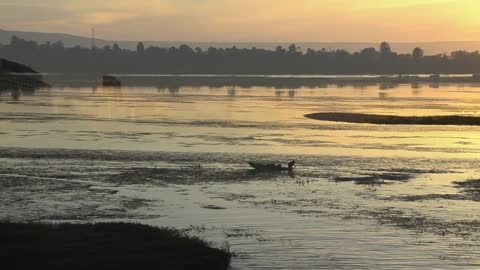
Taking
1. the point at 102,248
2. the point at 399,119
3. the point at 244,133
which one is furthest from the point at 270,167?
the point at 399,119

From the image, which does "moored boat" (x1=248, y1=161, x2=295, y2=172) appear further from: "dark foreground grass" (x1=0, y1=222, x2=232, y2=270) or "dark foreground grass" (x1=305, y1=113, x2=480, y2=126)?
"dark foreground grass" (x1=305, y1=113, x2=480, y2=126)

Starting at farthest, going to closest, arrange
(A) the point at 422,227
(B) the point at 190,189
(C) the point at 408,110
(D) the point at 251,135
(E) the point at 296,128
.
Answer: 1. (C) the point at 408,110
2. (E) the point at 296,128
3. (D) the point at 251,135
4. (B) the point at 190,189
5. (A) the point at 422,227

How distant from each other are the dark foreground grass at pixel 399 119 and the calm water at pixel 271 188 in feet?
27.3

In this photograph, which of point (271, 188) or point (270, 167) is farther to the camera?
point (270, 167)

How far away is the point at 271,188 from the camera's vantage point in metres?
26.2

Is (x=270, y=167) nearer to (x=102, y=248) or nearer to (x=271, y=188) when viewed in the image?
(x=271, y=188)

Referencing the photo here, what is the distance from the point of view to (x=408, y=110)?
73875 mm

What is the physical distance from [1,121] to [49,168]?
26.5 m

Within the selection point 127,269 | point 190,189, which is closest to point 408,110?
point 190,189

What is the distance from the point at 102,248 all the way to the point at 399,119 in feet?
162

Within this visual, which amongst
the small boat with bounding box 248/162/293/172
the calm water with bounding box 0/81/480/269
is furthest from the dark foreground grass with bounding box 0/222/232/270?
the small boat with bounding box 248/162/293/172

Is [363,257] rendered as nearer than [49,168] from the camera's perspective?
Yes

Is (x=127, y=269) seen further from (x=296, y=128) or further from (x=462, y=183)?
(x=296, y=128)

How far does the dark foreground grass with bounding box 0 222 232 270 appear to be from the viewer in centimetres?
1345
